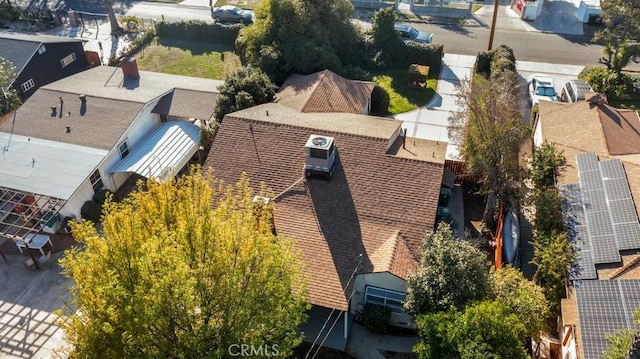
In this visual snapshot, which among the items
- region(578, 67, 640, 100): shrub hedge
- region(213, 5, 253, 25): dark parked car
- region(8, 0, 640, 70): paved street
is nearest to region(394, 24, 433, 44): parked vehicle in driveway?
region(8, 0, 640, 70): paved street

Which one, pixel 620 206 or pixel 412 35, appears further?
pixel 412 35

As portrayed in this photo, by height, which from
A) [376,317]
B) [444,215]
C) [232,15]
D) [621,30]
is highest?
[621,30]

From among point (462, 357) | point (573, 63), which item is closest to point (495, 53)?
point (573, 63)

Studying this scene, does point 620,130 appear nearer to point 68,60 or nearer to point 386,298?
point 386,298

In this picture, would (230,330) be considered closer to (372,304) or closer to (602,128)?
(372,304)

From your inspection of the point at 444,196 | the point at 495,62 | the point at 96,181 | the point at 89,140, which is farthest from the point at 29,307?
the point at 495,62

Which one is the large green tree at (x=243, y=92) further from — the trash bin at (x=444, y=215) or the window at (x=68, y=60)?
the window at (x=68, y=60)
